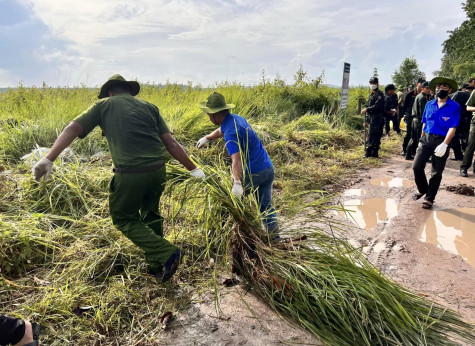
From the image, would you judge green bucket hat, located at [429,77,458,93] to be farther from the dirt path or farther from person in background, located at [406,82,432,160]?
person in background, located at [406,82,432,160]

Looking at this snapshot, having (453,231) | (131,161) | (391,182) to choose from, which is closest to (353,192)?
(391,182)

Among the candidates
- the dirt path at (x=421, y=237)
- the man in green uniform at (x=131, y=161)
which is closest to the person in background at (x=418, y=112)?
the dirt path at (x=421, y=237)

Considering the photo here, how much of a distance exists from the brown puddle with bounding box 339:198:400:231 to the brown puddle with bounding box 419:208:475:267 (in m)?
0.48

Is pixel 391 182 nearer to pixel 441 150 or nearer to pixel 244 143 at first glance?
pixel 441 150

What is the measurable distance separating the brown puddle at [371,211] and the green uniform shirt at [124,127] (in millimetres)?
2622

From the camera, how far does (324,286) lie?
1.94 m

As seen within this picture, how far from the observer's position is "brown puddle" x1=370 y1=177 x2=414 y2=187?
18.3 ft

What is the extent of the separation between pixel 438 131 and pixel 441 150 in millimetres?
341

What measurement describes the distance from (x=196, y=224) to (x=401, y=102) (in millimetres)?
9936

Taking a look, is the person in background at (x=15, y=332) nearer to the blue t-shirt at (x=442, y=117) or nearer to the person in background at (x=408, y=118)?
the blue t-shirt at (x=442, y=117)

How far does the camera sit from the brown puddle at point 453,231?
3408 millimetres

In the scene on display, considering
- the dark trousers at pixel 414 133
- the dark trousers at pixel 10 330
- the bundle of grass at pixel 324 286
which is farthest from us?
the dark trousers at pixel 414 133

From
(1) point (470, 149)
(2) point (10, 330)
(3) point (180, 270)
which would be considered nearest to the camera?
(2) point (10, 330)

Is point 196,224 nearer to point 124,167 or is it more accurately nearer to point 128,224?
point 128,224
